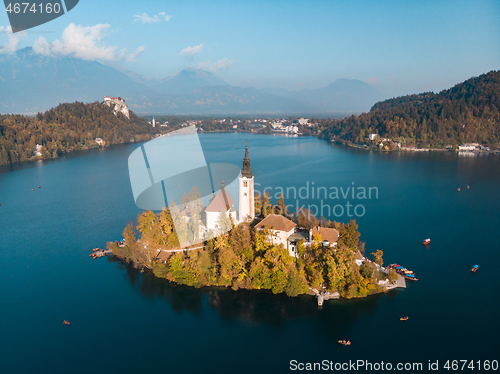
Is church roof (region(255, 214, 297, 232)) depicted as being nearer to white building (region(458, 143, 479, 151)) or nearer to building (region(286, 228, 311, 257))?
building (region(286, 228, 311, 257))

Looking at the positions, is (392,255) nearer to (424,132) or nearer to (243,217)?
(243,217)

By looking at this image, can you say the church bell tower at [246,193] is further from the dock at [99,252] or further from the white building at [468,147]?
the white building at [468,147]

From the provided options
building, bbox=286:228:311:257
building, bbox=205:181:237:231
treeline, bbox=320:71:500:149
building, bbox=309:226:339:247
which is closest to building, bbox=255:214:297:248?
building, bbox=286:228:311:257

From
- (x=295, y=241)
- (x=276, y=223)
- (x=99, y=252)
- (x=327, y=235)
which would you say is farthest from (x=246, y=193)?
(x=99, y=252)

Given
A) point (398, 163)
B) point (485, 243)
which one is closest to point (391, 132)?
point (398, 163)

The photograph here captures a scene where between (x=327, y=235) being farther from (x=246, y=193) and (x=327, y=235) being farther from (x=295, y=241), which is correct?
(x=246, y=193)

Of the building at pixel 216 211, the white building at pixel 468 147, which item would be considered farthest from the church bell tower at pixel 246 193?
the white building at pixel 468 147

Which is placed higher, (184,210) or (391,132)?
(391,132)
